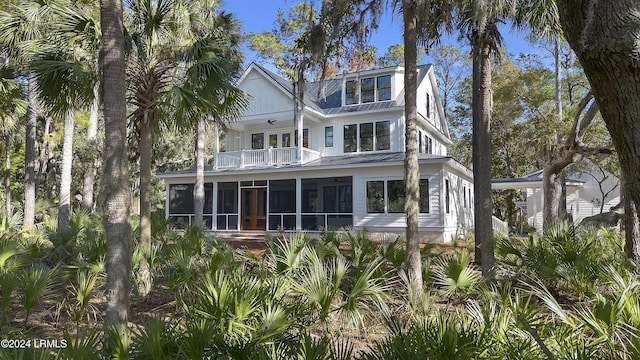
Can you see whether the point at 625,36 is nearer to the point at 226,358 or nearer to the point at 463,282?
the point at 226,358

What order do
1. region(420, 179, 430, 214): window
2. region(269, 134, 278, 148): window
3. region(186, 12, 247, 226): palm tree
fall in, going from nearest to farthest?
1. region(186, 12, 247, 226): palm tree
2. region(420, 179, 430, 214): window
3. region(269, 134, 278, 148): window

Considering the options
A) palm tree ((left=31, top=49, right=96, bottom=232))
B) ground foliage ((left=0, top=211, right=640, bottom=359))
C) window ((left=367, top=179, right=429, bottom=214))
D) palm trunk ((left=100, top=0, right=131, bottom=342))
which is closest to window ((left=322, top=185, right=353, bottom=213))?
window ((left=367, top=179, right=429, bottom=214))

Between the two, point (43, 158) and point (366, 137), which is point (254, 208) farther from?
point (43, 158)

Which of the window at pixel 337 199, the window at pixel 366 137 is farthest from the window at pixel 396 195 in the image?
the window at pixel 366 137

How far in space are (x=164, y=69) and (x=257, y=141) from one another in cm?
1501

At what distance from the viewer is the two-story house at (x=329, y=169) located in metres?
18.8

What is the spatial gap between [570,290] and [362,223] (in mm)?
12174

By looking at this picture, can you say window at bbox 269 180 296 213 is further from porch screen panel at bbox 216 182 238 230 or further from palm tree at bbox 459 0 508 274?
palm tree at bbox 459 0 508 274

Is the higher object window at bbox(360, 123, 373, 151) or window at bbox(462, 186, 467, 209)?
window at bbox(360, 123, 373, 151)

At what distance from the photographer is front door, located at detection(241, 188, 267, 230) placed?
883 inches

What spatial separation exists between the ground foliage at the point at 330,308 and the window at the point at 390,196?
28.7 feet

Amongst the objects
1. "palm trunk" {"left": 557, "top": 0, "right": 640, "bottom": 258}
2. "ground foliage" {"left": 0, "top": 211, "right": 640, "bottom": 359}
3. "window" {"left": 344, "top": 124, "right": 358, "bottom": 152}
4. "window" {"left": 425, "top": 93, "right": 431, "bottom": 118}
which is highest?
"window" {"left": 425, "top": 93, "right": 431, "bottom": 118}

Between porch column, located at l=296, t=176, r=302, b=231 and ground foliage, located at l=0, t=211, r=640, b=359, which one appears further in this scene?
porch column, located at l=296, t=176, r=302, b=231

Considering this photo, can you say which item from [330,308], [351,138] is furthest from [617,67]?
[351,138]
